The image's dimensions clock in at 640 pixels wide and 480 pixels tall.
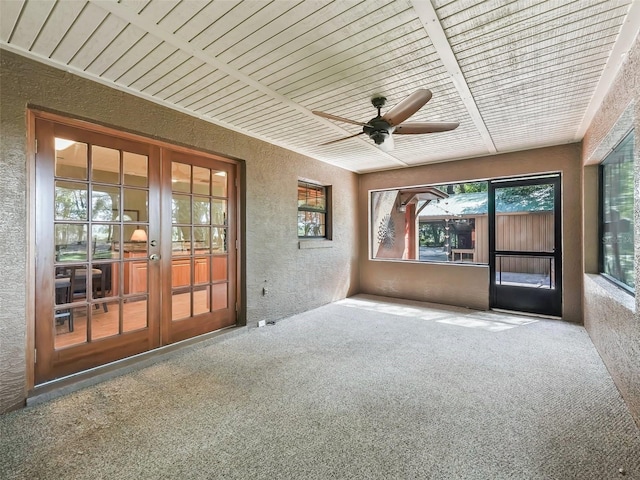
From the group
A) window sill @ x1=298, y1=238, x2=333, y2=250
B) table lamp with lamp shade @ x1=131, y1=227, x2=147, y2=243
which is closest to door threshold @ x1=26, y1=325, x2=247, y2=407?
table lamp with lamp shade @ x1=131, y1=227, x2=147, y2=243

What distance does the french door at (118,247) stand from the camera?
8.01 feet

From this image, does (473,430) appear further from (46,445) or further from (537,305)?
(537,305)

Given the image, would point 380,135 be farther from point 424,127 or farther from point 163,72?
point 163,72

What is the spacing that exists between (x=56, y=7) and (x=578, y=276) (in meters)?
5.93

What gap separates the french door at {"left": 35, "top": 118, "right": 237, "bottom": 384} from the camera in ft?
8.01

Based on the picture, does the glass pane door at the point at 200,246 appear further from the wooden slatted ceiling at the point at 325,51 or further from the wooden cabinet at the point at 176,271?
the wooden slatted ceiling at the point at 325,51

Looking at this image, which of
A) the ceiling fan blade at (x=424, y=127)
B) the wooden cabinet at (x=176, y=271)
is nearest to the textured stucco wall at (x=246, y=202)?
the wooden cabinet at (x=176, y=271)

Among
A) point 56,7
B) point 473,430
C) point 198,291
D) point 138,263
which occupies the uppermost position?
point 56,7

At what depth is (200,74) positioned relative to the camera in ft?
8.24

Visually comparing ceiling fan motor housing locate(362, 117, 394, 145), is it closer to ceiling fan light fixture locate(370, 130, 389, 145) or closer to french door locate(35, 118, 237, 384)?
ceiling fan light fixture locate(370, 130, 389, 145)

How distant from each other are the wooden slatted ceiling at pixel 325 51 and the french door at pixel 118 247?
24.8 inches

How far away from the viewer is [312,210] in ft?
17.5

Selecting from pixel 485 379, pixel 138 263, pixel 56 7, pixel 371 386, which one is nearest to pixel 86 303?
pixel 138 263

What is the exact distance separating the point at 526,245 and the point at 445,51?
362 cm
